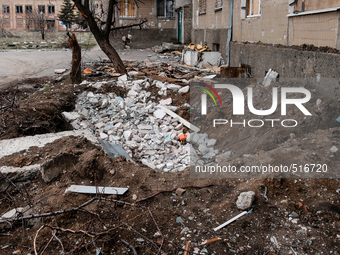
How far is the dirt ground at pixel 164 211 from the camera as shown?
3.01 m

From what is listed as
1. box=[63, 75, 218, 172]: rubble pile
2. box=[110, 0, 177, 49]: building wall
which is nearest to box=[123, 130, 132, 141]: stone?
box=[63, 75, 218, 172]: rubble pile

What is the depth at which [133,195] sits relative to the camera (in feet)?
12.4

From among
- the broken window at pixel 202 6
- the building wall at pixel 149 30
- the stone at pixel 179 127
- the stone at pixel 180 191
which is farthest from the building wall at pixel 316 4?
the building wall at pixel 149 30

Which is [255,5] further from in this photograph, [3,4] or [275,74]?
[3,4]

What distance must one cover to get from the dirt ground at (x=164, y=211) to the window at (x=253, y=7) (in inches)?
206

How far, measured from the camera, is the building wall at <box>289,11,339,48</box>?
5527 mm

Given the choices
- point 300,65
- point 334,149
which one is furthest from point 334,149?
point 300,65

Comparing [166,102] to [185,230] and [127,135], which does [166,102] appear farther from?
[185,230]

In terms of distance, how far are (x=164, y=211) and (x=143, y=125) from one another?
4.22 metres

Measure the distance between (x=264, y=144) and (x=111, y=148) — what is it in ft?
9.18

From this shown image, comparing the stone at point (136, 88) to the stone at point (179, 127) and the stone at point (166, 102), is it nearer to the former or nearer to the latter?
the stone at point (166, 102)

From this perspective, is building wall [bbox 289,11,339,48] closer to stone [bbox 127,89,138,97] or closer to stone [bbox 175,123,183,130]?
stone [bbox 175,123,183,130]

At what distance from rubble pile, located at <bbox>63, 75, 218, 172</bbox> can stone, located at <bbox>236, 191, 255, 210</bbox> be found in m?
2.66

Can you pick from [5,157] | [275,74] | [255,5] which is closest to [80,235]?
[5,157]
